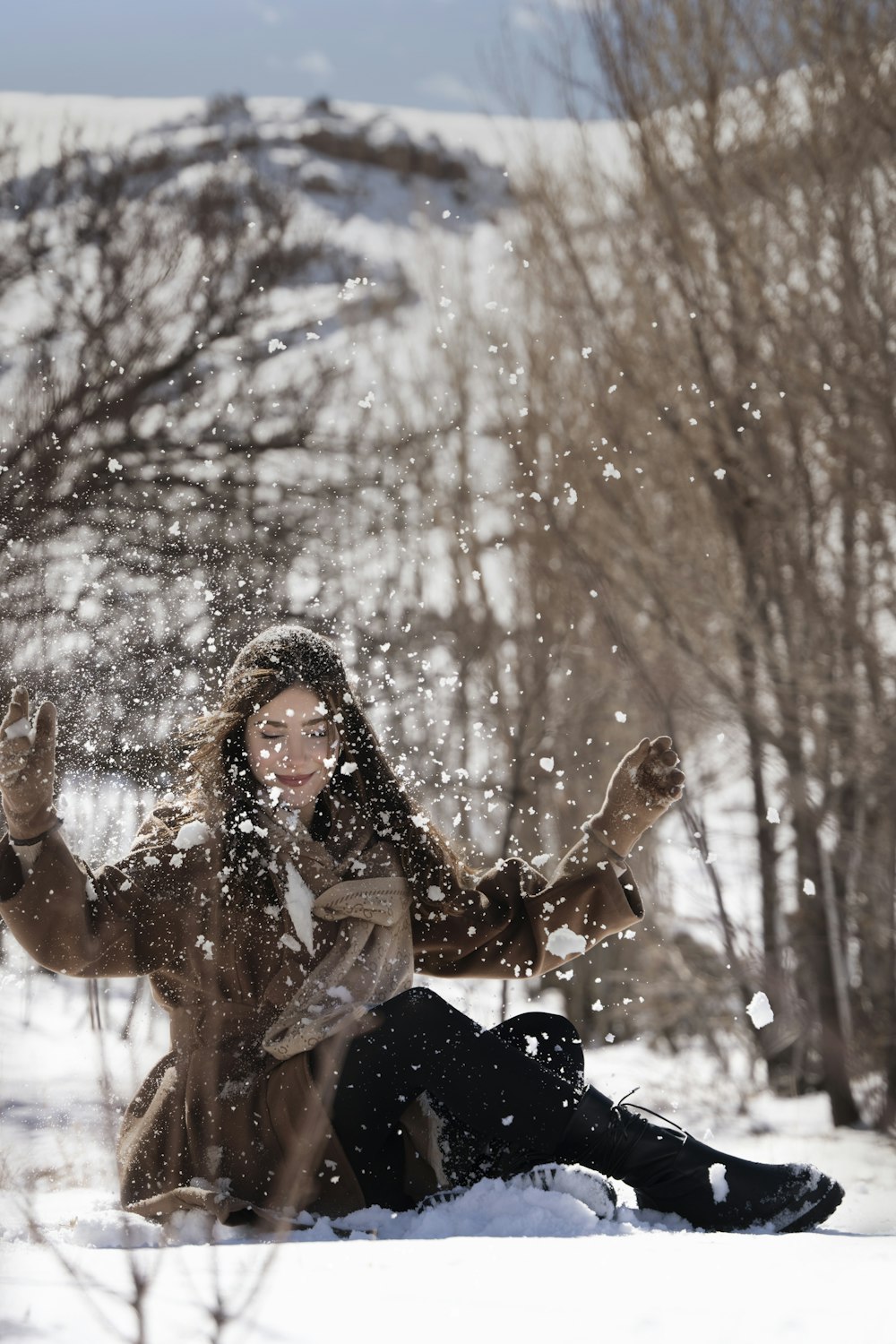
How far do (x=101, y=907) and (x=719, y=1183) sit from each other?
46.6 inches

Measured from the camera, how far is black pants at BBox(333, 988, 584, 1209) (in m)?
2.17

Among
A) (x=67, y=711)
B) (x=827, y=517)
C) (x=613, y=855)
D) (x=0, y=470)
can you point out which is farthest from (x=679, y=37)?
(x=613, y=855)

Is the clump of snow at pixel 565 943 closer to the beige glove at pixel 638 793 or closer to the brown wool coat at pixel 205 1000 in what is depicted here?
the brown wool coat at pixel 205 1000

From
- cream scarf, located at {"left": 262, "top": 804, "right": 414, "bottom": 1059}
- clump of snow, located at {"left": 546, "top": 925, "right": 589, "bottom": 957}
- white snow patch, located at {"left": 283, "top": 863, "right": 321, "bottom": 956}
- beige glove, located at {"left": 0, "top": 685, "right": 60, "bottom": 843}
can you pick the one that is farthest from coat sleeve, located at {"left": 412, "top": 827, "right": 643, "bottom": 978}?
beige glove, located at {"left": 0, "top": 685, "right": 60, "bottom": 843}

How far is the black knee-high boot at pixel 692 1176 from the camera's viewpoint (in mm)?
2199

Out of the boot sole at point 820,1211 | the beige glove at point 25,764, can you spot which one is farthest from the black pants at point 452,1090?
the beige glove at point 25,764

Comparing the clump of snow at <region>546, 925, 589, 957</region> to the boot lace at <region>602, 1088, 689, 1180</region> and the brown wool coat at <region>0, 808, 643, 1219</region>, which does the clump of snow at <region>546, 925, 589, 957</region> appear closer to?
the brown wool coat at <region>0, 808, 643, 1219</region>

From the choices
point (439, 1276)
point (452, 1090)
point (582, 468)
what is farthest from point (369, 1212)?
point (582, 468)

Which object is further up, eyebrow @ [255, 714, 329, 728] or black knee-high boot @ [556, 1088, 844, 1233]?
eyebrow @ [255, 714, 329, 728]

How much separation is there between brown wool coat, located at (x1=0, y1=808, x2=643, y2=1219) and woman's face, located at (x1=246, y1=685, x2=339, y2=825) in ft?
0.48

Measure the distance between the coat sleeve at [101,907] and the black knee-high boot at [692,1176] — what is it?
807mm

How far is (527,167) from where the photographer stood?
7.73 meters

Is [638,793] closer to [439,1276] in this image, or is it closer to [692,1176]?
[692,1176]

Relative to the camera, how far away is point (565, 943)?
2488 mm
